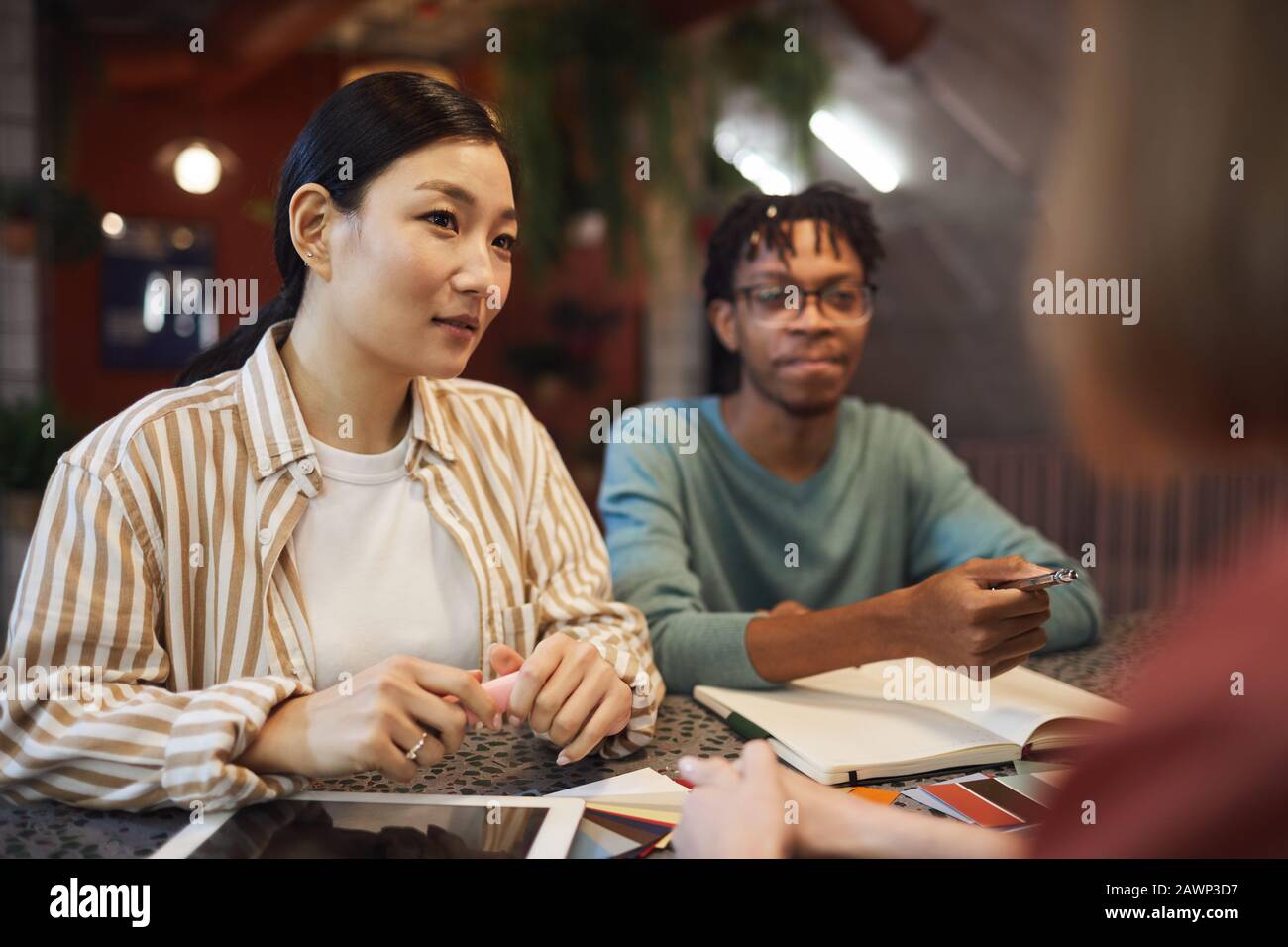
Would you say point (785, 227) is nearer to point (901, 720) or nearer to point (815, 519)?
point (815, 519)

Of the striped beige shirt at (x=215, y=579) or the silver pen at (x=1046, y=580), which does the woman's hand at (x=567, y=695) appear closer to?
the striped beige shirt at (x=215, y=579)

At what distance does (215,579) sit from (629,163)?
3600 mm

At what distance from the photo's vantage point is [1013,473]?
431 centimetres

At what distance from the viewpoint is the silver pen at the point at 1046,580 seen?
3.10ft

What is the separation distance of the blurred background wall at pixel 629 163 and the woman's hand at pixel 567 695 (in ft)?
7.40

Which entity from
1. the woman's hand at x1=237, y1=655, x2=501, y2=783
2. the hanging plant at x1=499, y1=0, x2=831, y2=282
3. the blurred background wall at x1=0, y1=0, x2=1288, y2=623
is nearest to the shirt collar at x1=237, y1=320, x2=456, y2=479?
the woman's hand at x1=237, y1=655, x2=501, y2=783

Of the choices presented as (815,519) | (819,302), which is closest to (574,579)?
(815,519)

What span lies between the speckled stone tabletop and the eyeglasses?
2.07 feet

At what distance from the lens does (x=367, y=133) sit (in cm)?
106

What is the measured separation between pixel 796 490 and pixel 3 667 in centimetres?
113

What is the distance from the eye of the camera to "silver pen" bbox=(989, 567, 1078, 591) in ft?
3.10

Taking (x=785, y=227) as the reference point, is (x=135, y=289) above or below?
above

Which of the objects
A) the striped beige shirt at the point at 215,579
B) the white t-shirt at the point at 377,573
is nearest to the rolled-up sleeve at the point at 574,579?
the striped beige shirt at the point at 215,579
